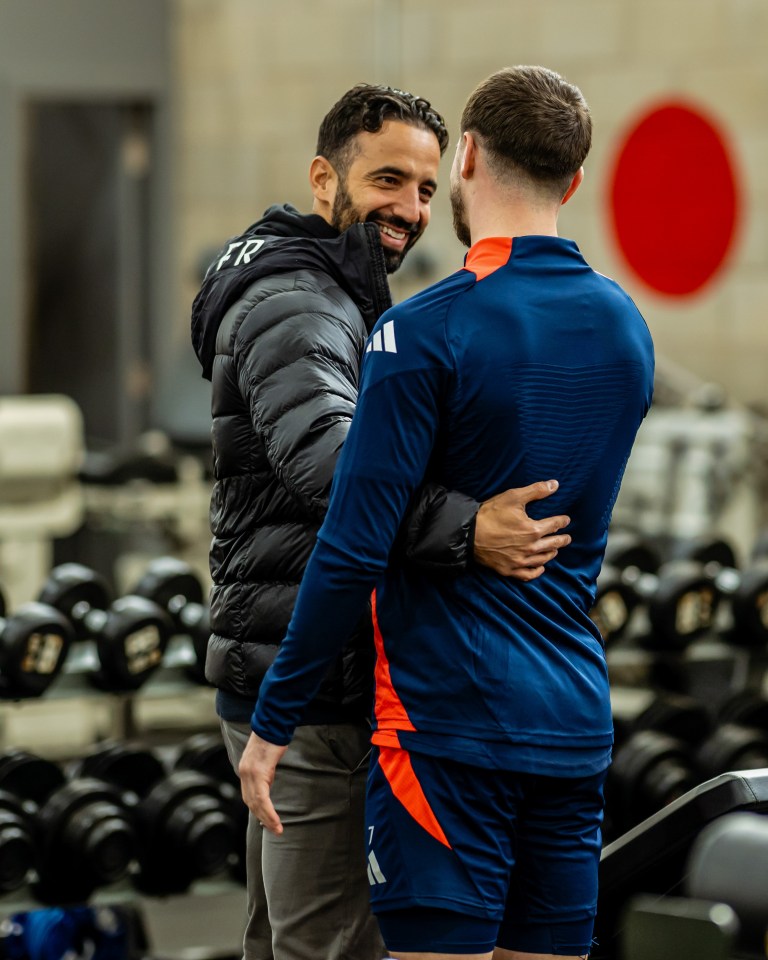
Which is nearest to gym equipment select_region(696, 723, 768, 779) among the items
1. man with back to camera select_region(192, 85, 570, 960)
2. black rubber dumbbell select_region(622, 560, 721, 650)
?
black rubber dumbbell select_region(622, 560, 721, 650)

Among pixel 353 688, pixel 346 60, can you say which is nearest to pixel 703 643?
pixel 353 688

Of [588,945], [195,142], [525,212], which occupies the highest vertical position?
[195,142]

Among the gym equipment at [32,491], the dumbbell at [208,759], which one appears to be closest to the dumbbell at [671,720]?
the dumbbell at [208,759]

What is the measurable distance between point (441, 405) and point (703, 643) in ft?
7.78

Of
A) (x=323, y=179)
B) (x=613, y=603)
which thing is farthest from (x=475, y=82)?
(x=323, y=179)

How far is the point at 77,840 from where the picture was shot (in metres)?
2.68

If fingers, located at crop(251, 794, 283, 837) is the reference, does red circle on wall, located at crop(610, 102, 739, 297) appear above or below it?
above

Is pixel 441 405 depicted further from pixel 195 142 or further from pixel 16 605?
pixel 195 142

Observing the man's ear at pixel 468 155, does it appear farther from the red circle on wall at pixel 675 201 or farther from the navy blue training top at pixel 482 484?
the red circle on wall at pixel 675 201

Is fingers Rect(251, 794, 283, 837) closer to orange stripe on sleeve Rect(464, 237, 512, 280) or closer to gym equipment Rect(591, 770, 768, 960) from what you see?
gym equipment Rect(591, 770, 768, 960)

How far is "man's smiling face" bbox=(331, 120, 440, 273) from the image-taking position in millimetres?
1626

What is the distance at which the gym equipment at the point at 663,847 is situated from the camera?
144 centimetres

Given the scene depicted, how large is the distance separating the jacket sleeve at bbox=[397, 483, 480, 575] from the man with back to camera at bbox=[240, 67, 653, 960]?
17 millimetres

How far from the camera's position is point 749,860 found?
735 millimetres
